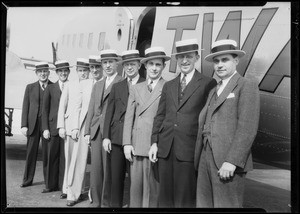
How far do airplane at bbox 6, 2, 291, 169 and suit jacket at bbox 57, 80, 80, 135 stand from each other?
48 cm

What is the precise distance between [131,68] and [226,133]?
1.32m

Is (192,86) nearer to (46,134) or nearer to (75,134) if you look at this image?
(75,134)

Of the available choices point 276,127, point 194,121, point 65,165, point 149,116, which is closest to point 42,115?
point 65,165

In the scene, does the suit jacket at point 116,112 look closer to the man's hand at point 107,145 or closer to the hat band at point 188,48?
the man's hand at point 107,145

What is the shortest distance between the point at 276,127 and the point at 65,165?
8.03 ft

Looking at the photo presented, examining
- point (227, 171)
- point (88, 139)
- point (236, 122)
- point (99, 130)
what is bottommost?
point (227, 171)

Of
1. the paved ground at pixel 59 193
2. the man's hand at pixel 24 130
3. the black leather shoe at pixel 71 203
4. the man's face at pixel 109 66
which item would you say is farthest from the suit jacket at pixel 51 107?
the black leather shoe at pixel 71 203

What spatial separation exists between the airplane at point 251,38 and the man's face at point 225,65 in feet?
0.40

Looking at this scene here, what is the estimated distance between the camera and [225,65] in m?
3.33

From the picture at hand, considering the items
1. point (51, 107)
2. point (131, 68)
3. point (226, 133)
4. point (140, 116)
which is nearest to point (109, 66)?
point (131, 68)

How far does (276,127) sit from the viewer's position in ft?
11.6

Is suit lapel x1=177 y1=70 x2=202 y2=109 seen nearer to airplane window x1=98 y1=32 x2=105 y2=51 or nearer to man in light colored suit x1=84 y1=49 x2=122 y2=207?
man in light colored suit x1=84 y1=49 x2=122 y2=207
